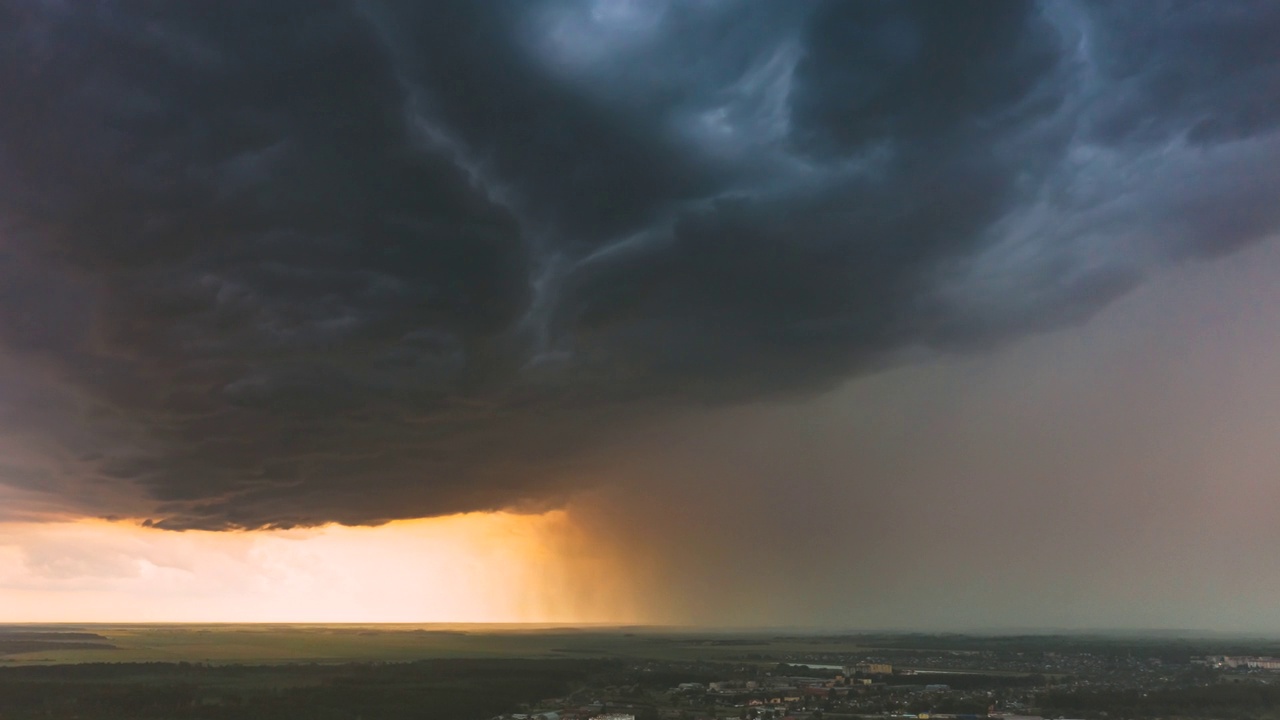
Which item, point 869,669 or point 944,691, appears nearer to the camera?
point 944,691

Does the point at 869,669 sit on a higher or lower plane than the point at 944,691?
lower

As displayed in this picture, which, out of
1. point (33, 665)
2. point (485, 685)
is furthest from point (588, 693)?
point (33, 665)

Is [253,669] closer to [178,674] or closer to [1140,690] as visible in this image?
[178,674]

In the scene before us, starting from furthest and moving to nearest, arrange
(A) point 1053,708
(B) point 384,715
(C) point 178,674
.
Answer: (C) point 178,674, (B) point 384,715, (A) point 1053,708

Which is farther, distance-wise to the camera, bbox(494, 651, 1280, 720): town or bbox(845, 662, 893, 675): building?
bbox(845, 662, 893, 675): building

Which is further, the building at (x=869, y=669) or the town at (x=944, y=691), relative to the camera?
the building at (x=869, y=669)

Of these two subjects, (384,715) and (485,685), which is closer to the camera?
(384,715)

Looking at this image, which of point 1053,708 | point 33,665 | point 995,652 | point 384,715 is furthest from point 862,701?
point 33,665

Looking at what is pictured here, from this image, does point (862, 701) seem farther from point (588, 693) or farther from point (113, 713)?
point (113, 713)

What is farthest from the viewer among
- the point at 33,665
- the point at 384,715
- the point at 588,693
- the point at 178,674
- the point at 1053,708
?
the point at 33,665
